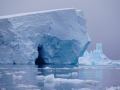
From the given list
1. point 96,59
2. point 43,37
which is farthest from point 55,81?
point 96,59

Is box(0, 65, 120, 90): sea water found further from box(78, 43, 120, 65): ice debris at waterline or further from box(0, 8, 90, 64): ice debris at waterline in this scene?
box(78, 43, 120, 65): ice debris at waterline

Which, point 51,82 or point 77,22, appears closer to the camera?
point 51,82

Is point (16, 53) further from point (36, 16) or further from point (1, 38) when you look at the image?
point (36, 16)

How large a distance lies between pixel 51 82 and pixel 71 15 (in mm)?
13294

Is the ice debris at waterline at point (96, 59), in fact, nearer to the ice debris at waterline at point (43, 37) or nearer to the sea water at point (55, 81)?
the ice debris at waterline at point (43, 37)

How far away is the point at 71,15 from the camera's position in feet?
60.5

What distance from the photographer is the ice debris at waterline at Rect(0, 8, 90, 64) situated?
15492mm

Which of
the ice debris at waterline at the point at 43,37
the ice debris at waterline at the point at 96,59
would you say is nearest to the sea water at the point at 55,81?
the ice debris at waterline at the point at 43,37

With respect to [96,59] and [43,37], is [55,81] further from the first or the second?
[96,59]

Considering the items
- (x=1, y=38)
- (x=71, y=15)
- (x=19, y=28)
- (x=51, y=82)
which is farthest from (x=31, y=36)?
(x=51, y=82)

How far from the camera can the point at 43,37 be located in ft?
57.2

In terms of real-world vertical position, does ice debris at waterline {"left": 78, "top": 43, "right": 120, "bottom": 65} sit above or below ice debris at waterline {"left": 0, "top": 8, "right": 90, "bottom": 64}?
below

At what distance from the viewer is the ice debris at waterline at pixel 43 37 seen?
50.8ft

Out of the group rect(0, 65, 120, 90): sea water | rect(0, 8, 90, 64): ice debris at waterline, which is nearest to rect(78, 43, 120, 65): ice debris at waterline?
rect(0, 8, 90, 64): ice debris at waterline
